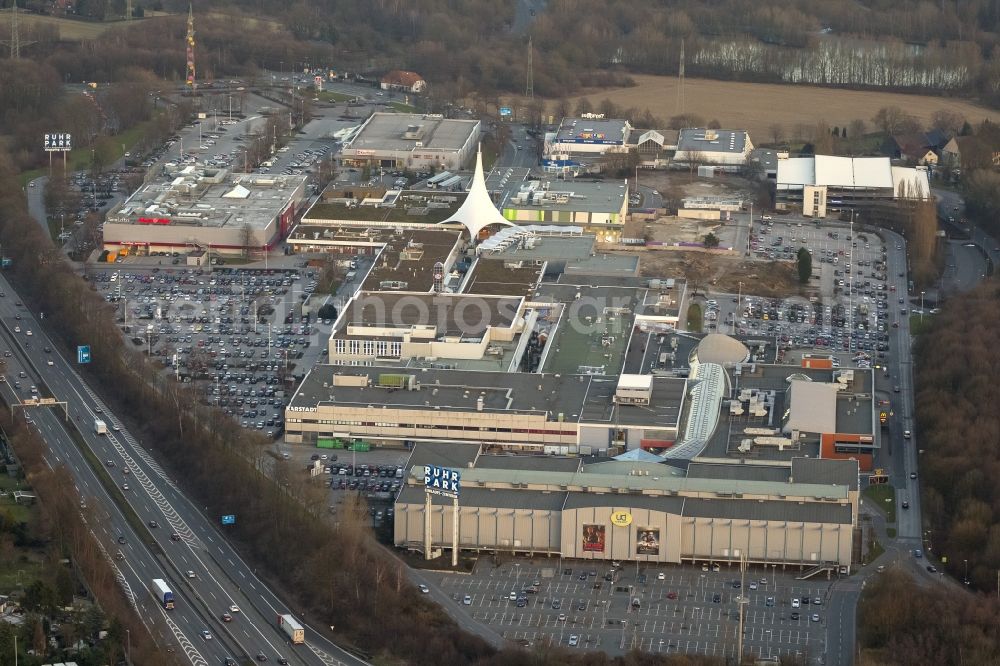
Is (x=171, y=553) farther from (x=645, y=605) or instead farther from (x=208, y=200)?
(x=208, y=200)

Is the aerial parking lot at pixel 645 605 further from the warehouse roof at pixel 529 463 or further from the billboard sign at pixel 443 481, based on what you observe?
the warehouse roof at pixel 529 463

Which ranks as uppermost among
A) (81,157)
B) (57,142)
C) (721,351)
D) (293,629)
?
(57,142)

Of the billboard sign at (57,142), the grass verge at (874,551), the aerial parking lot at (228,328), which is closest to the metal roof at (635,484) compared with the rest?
the grass verge at (874,551)

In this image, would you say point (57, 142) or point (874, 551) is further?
point (57, 142)

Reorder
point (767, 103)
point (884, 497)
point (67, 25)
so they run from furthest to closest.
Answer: point (67, 25) → point (767, 103) → point (884, 497)

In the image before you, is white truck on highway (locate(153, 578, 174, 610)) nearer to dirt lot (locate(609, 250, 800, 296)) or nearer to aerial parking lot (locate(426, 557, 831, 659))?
aerial parking lot (locate(426, 557, 831, 659))

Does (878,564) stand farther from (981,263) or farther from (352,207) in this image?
(352,207)

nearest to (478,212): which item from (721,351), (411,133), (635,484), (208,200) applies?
(208,200)
